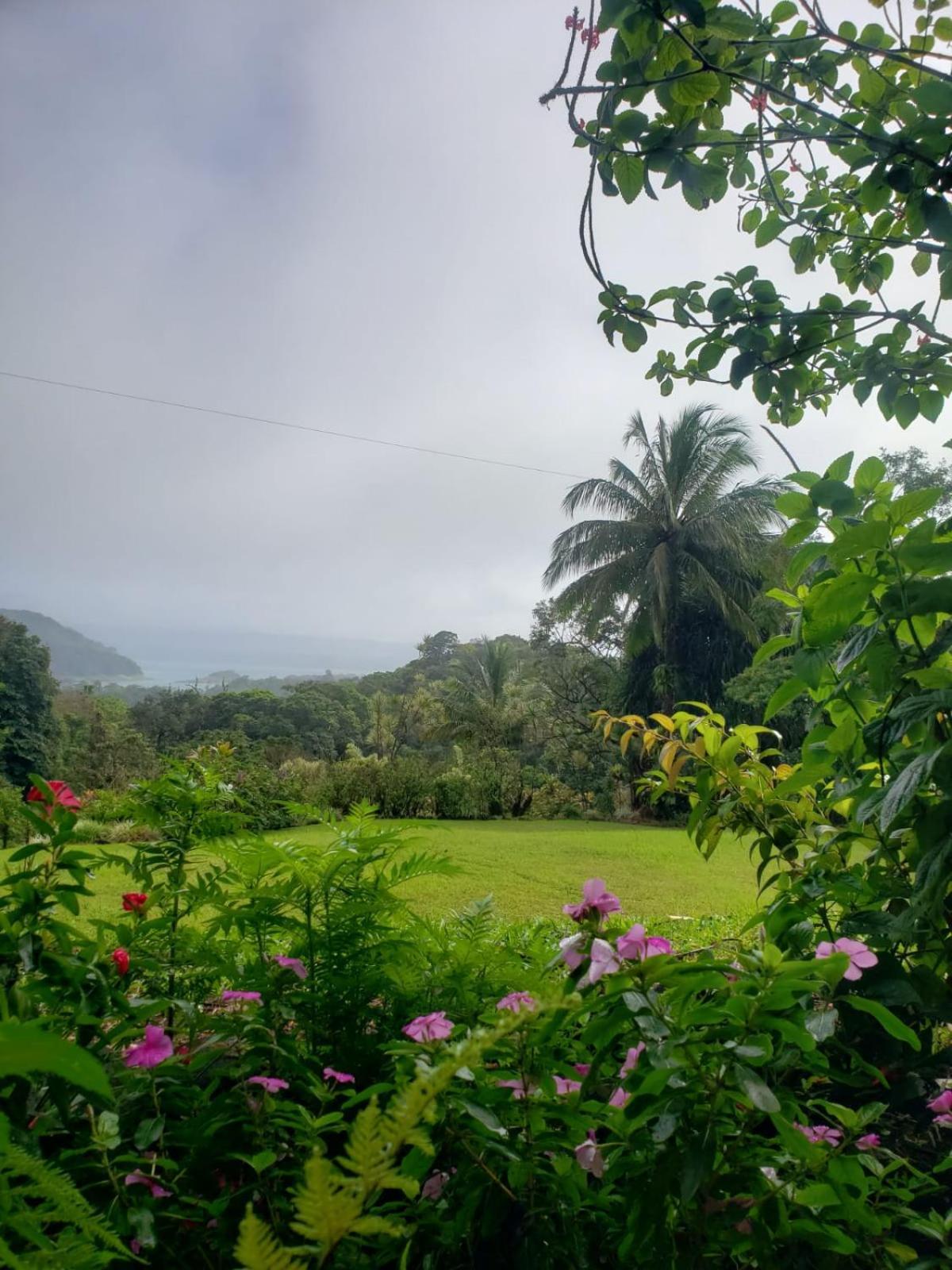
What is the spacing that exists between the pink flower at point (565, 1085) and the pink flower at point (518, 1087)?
2 centimetres

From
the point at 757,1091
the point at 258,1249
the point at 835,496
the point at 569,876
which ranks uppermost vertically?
the point at 835,496

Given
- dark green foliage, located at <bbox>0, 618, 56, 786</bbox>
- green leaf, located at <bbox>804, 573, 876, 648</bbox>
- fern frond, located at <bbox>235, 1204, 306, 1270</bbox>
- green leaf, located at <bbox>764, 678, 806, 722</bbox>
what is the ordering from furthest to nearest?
dark green foliage, located at <bbox>0, 618, 56, 786</bbox> < green leaf, located at <bbox>764, 678, 806, 722</bbox> < green leaf, located at <bbox>804, 573, 876, 648</bbox> < fern frond, located at <bbox>235, 1204, 306, 1270</bbox>

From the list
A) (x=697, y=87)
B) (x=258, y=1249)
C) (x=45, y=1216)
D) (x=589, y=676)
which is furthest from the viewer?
(x=589, y=676)

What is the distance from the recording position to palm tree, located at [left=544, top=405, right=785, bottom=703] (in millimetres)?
12477

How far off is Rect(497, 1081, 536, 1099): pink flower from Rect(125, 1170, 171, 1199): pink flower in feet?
0.98

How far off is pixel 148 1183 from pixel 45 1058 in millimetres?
554

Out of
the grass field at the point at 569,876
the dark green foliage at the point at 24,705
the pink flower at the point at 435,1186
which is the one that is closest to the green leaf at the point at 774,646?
the pink flower at the point at 435,1186

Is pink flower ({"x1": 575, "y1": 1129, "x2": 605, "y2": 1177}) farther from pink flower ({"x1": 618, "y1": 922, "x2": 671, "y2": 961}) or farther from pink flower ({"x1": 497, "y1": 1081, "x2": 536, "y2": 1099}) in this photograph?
pink flower ({"x1": 618, "y1": 922, "x2": 671, "y2": 961})

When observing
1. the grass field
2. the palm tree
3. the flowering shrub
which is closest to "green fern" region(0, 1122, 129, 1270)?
the flowering shrub

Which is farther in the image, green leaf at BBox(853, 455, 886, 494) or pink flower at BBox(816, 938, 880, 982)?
green leaf at BBox(853, 455, 886, 494)

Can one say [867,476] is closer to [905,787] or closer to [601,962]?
[905,787]

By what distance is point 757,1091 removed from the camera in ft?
1.56

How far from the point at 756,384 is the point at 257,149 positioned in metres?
A: 2.66

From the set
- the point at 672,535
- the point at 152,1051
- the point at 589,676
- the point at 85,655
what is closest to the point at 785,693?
the point at 152,1051
